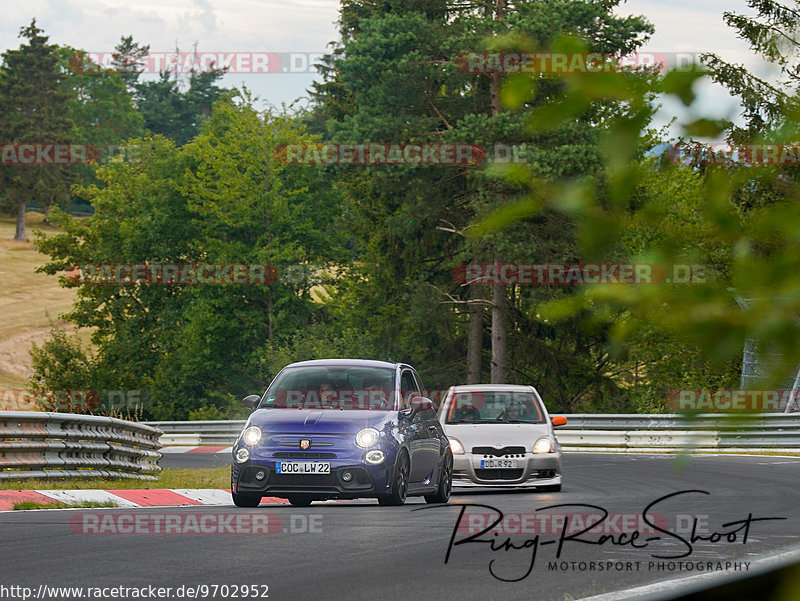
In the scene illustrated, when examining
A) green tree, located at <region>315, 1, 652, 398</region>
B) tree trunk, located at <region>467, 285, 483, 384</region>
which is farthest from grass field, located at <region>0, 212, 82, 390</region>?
tree trunk, located at <region>467, 285, 483, 384</region>

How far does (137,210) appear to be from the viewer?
6253cm

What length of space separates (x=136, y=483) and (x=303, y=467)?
14.5ft

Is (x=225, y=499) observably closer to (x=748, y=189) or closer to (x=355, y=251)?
(x=748, y=189)

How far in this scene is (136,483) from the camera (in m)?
16.2

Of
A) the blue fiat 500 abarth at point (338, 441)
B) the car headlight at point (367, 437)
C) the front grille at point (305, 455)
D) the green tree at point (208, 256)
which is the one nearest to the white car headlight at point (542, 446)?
the blue fiat 500 abarth at point (338, 441)

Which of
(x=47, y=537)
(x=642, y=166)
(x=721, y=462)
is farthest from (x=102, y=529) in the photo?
(x=721, y=462)

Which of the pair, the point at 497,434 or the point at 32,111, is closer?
the point at 497,434

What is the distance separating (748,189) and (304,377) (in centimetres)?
1237

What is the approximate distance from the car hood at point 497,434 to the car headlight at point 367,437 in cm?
348

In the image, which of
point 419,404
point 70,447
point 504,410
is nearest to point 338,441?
point 419,404

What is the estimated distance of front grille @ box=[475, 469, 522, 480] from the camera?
52.5 feet

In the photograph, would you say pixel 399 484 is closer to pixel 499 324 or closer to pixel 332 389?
pixel 332 389

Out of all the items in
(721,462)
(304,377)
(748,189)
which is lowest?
(721,462)

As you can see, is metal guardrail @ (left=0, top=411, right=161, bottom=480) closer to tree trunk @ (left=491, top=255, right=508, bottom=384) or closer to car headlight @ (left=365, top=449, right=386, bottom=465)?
car headlight @ (left=365, top=449, right=386, bottom=465)
